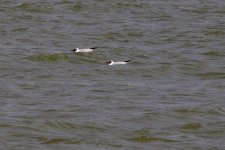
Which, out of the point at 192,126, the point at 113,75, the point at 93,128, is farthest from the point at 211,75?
the point at 93,128

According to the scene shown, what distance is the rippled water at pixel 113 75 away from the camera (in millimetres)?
11227

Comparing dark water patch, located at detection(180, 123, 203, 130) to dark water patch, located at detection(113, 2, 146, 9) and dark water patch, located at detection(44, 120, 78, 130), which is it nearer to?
Answer: dark water patch, located at detection(44, 120, 78, 130)

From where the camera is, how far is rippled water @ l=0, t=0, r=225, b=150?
11.2 meters

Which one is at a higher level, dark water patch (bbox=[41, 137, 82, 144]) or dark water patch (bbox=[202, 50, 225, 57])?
dark water patch (bbox=[41, 137, 82, 144])

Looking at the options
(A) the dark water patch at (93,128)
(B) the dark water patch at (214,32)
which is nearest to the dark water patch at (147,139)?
(A) the dark water patch at (93,128)

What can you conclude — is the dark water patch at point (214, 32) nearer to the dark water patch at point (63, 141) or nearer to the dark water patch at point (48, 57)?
the dark water patch at point (48, 57)

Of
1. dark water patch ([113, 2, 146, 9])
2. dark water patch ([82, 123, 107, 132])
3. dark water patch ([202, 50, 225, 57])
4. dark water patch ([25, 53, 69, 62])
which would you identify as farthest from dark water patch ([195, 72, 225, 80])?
dark water patch ([113, 2, 146, 9])

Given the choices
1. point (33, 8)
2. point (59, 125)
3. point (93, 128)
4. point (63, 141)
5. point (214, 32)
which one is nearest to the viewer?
point (63, 141)

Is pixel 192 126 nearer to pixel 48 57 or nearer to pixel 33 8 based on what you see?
pixel 48 57

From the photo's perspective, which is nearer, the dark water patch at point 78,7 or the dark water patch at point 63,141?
the dark water patch at point 63,141

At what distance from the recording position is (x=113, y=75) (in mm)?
15242

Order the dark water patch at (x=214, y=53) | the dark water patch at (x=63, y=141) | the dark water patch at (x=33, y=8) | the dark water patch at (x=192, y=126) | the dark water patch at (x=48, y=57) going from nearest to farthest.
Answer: the dark water patch at (x=63, y=141)
the dark water patch at (x=192, y=126)
the dark water patch at (x=48, y=57)
the dark water patch at (x=214, y=53)
the dark water patch at (x=33, y=8)

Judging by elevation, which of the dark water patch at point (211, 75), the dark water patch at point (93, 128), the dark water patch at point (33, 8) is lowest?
the dark water patch at point (33, 8)

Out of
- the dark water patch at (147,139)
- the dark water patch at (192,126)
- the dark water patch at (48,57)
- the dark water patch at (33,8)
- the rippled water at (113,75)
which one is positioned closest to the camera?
the dark water patch at (147,139)
